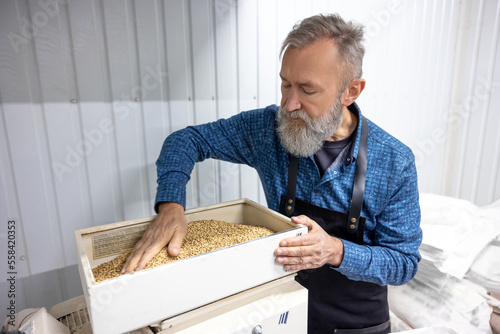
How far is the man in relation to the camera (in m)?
0.95

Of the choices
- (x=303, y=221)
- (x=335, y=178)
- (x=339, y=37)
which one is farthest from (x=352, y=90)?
(x=303, y=221)

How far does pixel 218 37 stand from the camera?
4.49 feet

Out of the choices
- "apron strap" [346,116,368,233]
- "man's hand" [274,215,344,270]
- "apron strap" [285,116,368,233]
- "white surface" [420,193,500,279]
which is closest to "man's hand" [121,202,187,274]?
"man's hand" [274,215,344,270]

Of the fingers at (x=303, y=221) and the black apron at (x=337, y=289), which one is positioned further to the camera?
the black apron at (x=337, y=289)

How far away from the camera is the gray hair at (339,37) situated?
0.97 meters

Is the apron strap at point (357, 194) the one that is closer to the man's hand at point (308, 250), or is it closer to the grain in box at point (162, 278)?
the man's hand at point (308, 250)

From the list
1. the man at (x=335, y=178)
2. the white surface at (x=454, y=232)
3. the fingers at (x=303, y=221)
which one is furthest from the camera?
the white surface at (x=454, y=232)

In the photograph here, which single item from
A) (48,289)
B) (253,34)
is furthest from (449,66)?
(48,289)

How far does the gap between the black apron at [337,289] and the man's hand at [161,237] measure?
41 cm

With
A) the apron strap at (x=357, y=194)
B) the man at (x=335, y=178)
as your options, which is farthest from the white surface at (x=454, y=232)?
the apron strap at (x=357, y=194)

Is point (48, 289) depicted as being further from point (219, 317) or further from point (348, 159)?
point (348, 159)

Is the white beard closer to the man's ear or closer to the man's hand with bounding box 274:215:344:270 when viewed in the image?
the man's ear

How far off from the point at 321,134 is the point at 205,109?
1.92ft

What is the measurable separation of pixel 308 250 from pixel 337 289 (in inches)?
15.5
